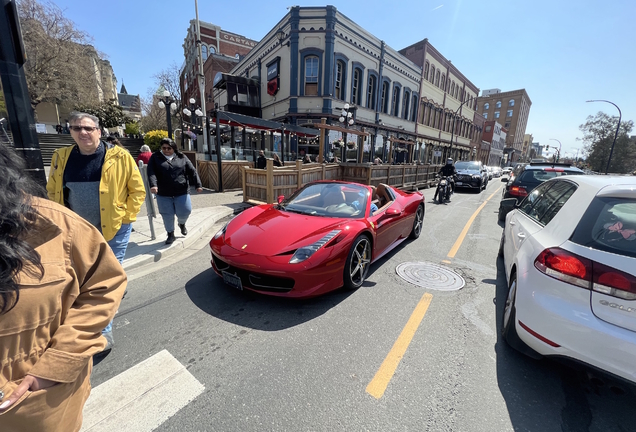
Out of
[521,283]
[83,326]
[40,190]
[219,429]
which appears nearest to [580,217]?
[521,283]

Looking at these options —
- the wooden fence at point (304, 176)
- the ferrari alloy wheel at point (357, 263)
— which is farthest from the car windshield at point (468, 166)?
the ferrari alloy wheel at point (357, 263)

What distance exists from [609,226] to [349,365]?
2.12m

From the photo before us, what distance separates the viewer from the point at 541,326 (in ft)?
6.32

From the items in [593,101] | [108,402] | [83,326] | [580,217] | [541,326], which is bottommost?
[108,402]

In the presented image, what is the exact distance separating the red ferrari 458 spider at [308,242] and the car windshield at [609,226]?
2004 mm

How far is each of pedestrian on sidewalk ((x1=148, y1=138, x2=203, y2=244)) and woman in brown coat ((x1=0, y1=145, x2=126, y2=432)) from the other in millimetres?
3653

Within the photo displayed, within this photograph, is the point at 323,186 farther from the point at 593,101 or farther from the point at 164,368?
the point at 593,101

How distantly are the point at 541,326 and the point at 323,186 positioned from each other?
329 centimetres

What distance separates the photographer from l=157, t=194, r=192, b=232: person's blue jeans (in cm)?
469

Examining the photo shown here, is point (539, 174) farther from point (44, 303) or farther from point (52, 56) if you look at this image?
point (52, 56)

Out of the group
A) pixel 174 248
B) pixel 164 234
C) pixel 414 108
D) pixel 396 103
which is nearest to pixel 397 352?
pixel 174 248

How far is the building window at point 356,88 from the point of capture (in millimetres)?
21625

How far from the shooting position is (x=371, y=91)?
23469mm

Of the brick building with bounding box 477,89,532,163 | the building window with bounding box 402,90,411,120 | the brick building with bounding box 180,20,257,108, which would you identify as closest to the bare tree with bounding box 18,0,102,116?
the brick building with bounding box 180,20,257,108
